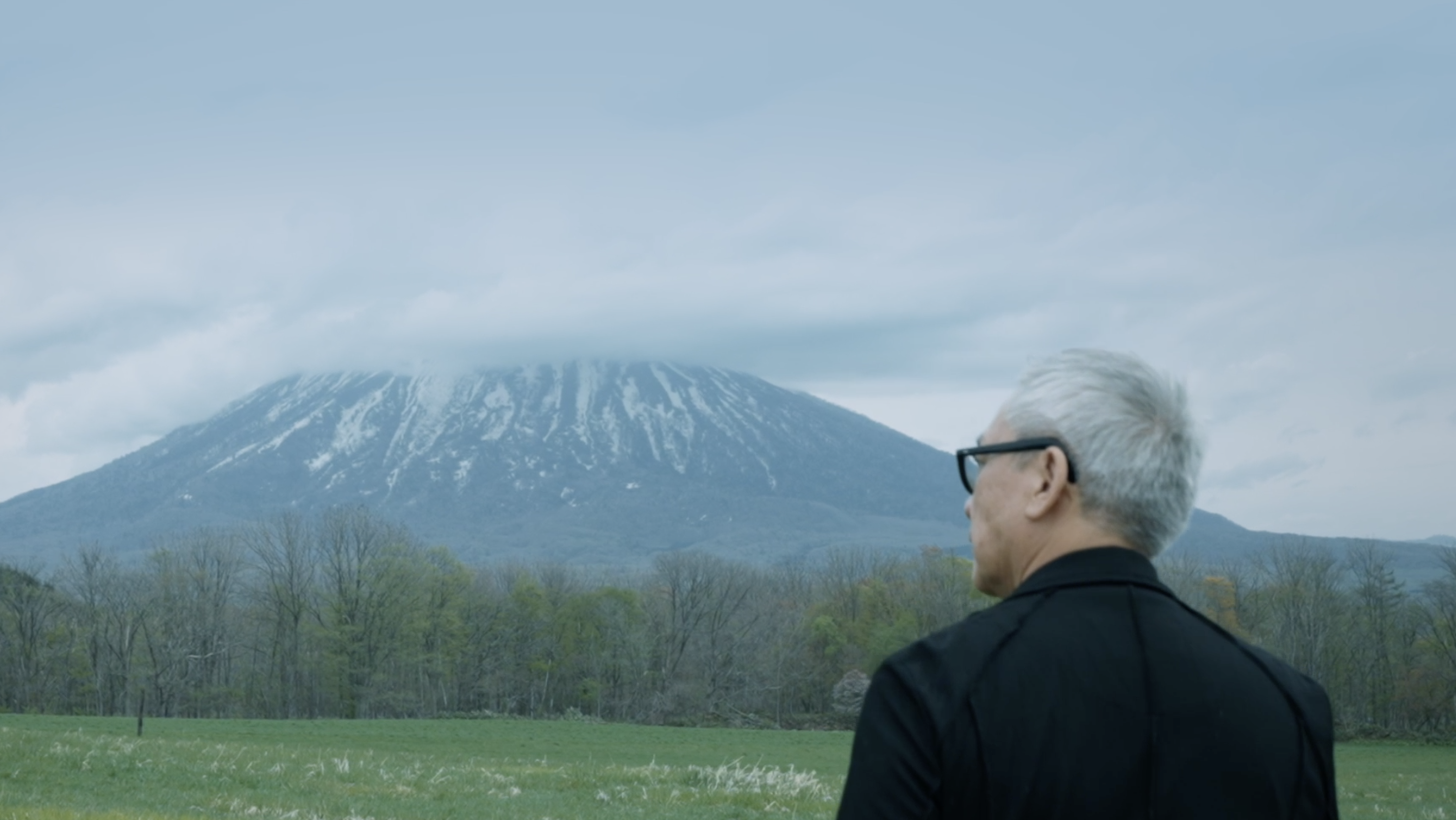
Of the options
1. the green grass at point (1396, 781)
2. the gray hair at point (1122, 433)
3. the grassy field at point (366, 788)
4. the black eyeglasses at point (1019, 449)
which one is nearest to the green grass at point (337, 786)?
the grassy field at point (366, 788)

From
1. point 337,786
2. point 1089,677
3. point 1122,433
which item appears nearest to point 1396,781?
point 337,786

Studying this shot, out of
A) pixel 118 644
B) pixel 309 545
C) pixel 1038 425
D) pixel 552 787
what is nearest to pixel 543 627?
pixel 309 545

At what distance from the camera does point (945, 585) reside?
95875 millimetres

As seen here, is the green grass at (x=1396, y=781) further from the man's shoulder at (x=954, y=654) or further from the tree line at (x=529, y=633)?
the tree line at (x=529, y=633)

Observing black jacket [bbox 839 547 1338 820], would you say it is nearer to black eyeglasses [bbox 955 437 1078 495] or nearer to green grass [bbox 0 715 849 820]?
black eyeglasses [bbox 955 437 1078 495]

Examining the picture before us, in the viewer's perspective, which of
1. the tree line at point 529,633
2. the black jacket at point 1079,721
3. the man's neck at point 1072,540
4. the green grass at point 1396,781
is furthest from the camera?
the tree line at point 529,633

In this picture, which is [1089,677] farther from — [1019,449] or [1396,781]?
[1396,781]

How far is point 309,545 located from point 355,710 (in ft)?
61.9

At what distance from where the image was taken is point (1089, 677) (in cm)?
250

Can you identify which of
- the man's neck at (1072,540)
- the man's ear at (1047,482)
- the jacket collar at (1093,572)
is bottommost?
the jacket collar at (1093,572)

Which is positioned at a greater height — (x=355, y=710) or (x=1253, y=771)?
(x=1253, y=771)

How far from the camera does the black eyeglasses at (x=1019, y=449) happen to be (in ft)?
9.22

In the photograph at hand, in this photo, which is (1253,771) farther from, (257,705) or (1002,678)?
(257,705)

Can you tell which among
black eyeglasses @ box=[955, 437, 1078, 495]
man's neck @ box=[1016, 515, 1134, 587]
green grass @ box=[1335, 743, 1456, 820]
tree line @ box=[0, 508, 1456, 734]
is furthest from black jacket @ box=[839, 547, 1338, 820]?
tree line @ box=[0, 508, 1456, 734]
